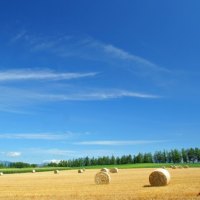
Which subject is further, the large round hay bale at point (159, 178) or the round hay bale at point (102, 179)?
the round hay bale at point (102, 179)

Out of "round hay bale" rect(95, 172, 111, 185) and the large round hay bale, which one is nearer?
the large round hay bale

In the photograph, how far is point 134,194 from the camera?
1059 inches

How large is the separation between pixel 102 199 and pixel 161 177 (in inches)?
464

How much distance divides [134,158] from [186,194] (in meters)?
167

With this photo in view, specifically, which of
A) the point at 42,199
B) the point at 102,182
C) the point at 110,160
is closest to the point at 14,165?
the point at 110,160

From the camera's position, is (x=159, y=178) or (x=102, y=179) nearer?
(x=159, y=178)

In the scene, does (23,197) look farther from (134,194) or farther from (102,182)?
(102,182)

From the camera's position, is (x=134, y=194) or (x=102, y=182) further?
(x=102, y=182)

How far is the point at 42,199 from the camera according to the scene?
2612cm

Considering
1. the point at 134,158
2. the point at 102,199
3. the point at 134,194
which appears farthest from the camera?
the point at 134,158

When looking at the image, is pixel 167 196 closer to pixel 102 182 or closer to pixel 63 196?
pixel 63 196

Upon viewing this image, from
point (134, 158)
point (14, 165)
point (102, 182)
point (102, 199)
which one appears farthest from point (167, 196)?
point (14, 165)

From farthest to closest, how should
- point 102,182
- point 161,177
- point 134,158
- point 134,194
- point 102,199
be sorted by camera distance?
point 134,158 → point 102,182 → point 161,177 → point 134,194 → point 102,199

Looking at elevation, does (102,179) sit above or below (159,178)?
above
